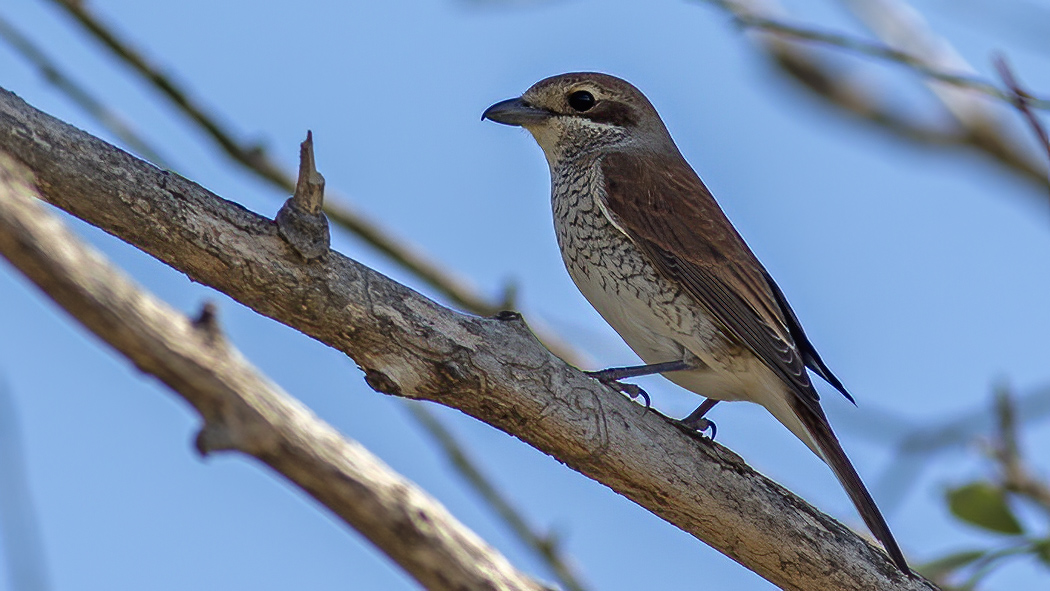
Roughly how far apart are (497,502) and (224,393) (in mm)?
3578

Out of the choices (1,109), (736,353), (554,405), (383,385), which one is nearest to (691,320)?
(736,353)

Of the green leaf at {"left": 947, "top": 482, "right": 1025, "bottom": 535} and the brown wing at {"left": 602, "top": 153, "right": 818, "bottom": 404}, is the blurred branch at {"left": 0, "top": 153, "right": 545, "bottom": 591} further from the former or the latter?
the green leaf at {"left": 947, "top": 482, "right": 1025, "bottom": 535}

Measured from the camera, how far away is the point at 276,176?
5.51 metres

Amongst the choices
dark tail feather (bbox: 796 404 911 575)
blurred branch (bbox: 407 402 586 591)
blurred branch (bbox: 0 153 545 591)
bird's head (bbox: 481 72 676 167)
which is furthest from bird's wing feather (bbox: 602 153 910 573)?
blurred branch (bbox: 0 153 545 591)

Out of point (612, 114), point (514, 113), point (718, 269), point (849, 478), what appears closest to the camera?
point (849, 478)

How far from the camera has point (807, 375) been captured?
448 cm

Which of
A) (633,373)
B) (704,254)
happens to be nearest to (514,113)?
(704,254)

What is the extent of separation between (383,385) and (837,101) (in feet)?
15.2

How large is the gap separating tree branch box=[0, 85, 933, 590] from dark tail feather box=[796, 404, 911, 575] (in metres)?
0.06

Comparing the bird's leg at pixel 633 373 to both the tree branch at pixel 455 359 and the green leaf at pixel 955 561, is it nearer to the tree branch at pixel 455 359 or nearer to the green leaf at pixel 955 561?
the tree branch at pixel 455 359

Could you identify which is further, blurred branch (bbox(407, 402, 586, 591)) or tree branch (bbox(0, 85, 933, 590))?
blurred branch (bbox(407, 402, 586, 591))

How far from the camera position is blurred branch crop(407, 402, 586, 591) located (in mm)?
5281

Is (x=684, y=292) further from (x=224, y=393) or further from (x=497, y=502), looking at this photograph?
(x=224, y=393)

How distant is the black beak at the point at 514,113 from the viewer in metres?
5.36
